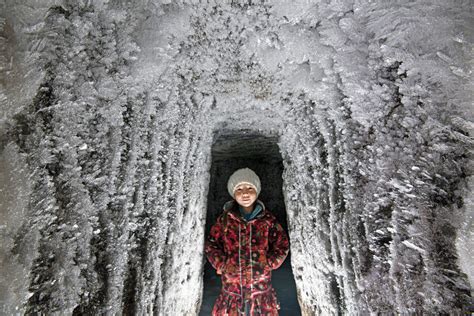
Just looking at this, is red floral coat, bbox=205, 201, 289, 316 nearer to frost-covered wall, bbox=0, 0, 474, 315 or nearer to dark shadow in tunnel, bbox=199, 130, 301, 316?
frost-covered wall, bbox=0, 0, 474, 315

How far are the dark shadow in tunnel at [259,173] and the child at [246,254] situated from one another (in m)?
0.73

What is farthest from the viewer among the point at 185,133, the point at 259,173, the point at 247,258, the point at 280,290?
the point at 259,173

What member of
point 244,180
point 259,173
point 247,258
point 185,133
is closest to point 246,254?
point 247,258

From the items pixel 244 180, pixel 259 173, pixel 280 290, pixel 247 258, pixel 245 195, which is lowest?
pixel 280 290

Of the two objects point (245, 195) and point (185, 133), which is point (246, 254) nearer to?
point (245, 195)

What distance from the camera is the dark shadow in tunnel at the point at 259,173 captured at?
261 cm

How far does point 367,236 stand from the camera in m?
0.91

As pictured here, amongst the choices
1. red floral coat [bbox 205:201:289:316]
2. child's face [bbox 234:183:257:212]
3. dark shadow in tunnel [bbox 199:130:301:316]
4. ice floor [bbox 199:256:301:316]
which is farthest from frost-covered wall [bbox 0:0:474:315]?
ice floor [bbox 199:256:301:316]

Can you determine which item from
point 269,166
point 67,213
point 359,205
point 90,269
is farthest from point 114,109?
point 269,166

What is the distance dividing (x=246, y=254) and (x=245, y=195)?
0.40m

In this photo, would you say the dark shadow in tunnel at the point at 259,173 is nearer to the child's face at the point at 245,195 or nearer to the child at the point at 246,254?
the child's face at the point at 245,195

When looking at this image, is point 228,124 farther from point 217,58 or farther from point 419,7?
point 419,7

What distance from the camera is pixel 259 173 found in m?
3.64

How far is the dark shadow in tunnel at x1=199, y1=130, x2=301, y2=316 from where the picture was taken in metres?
2.61
